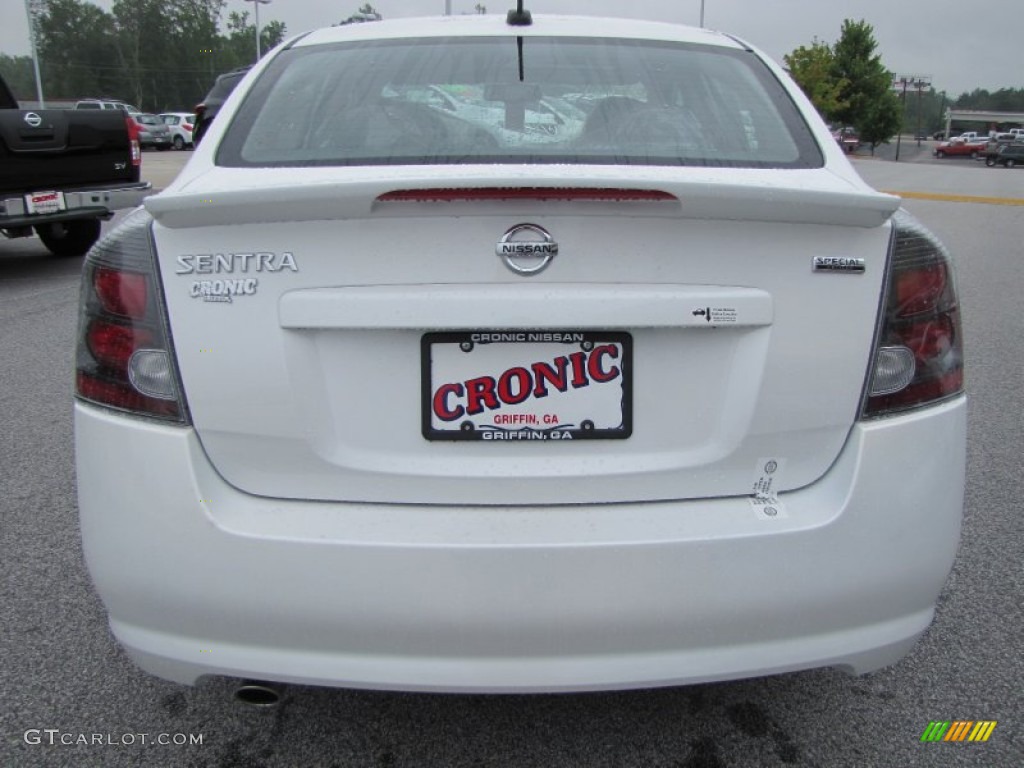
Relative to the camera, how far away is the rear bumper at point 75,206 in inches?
299

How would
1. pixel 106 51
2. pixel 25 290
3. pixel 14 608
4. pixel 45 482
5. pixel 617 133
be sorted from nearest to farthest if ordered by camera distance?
pixel 617 133
pixel 14 608
pixel 45 482
pixel 25 290
pixel 106 51

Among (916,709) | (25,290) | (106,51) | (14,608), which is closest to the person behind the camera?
(916,709)

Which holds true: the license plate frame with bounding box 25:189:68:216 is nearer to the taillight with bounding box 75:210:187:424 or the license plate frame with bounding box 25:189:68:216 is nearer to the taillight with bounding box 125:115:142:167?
the taillight with bounding box 125:115:142:167

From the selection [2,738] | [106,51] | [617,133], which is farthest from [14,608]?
[106,51]

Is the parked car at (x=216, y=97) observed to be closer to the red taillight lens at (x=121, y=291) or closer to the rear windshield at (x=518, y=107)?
the rear windshield at (x=518, y=107)

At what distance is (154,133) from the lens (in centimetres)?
3916

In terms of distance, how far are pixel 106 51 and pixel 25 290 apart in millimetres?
89625

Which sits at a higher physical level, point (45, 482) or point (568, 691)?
point (568, 691)

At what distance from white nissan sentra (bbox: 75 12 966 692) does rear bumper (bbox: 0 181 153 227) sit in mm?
6583

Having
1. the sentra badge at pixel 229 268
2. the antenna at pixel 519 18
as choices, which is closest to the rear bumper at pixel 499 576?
the sentra badge at pixel 229 268

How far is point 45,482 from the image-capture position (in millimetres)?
3584

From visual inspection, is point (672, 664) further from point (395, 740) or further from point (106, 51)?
point (106, 51)

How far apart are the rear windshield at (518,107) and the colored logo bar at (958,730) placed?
4.61ft

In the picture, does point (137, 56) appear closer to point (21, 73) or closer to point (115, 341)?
point (21, 73)
